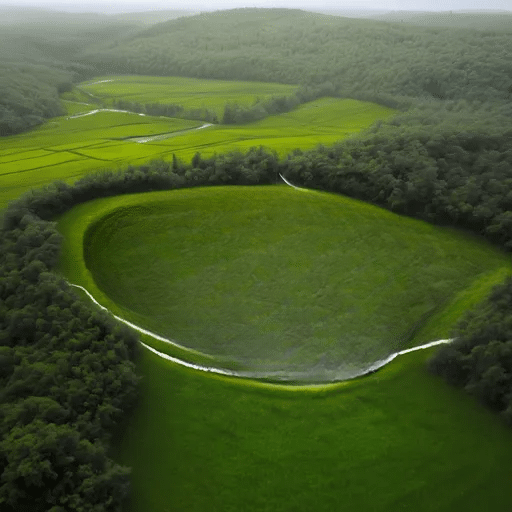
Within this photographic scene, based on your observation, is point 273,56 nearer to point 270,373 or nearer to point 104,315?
point 104,315

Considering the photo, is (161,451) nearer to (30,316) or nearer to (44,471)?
(44,471)

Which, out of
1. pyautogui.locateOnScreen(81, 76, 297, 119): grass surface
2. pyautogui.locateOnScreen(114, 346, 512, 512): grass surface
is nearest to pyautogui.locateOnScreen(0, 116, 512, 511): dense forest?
pyautogui.locateOnScreen(114, 346, 512, 512): grass surface

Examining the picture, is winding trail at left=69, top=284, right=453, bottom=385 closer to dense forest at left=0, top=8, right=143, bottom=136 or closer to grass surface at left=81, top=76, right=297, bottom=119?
dense forest at left=0, top=8, right=143, bottom=136

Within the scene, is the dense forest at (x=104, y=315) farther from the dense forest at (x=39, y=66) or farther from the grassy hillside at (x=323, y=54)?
the dense forest at (x=39, y=66)

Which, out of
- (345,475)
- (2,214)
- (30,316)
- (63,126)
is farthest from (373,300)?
(63,126)

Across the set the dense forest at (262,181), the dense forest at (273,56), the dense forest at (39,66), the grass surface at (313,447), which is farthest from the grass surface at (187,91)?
the grass surface at (313,447)

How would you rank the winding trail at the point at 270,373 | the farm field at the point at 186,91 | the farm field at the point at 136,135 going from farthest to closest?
the farm field at the point at 186,91 → the farm field at the point at 136,135 → the winding trail at the point at 270,373
